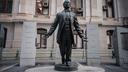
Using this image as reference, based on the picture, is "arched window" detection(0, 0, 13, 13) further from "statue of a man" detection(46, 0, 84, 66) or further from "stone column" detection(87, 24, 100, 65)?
"statue of a man" detection(46, 0, 84, 66)

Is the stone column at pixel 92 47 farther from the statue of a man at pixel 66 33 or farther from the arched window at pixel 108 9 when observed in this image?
the arched window at pixel 108 9

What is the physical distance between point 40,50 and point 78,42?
179 inches

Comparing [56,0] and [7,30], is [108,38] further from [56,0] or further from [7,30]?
[7,30]

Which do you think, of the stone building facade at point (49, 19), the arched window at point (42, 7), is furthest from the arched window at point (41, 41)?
the arched window at point (42, 7)

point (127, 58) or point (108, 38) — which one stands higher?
point (108, 38)

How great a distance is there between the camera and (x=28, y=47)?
994 centimetres

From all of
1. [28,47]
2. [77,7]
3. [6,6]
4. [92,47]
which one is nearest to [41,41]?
[6,6]

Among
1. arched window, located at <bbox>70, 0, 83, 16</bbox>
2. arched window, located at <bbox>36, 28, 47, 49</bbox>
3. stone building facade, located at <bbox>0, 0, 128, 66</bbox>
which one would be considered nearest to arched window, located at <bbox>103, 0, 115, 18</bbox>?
stone building facade, located at <bbox>0, 0, 128, 66</bbox>

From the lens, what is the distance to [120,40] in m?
10.5

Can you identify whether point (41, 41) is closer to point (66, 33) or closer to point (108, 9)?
point (108, 9)

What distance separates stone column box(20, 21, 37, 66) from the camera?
9859 millimetres

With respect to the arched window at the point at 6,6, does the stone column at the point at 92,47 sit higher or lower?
lower

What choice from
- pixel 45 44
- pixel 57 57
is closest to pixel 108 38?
pixel 45 44

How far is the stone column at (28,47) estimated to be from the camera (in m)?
9.86
